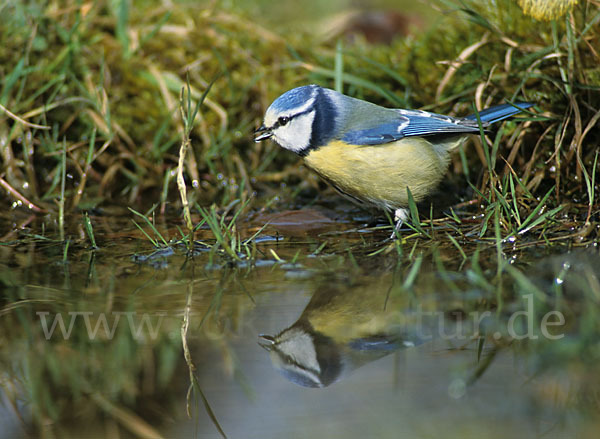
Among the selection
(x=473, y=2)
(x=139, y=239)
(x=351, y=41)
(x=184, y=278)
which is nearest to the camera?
(x=184, y=278)

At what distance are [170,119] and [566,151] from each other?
7.91 ft

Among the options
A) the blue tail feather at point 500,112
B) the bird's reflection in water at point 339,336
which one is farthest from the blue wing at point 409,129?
the bird's reflection in water at point 339,336

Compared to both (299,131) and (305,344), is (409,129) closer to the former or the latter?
(299,131)

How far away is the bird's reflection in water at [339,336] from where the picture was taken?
1691 mm

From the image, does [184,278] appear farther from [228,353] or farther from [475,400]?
[475,400]

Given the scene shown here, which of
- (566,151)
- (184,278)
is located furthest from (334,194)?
(184,278)

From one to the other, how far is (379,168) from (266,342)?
1638 mm

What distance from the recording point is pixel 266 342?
1.87 meters

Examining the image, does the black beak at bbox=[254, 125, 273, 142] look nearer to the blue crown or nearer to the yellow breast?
the blue crown

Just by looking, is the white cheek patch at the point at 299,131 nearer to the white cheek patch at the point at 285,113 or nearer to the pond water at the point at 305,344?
the white cheek patch at the point at 285,113

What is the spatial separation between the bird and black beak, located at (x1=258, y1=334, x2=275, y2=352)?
149 cm

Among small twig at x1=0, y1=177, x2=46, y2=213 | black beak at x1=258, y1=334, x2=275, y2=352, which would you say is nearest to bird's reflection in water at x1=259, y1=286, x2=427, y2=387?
black beak at x1=258, y1=334, x2=275, y2=352

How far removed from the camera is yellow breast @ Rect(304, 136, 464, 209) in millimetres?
3271

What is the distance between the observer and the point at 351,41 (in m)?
5.99
